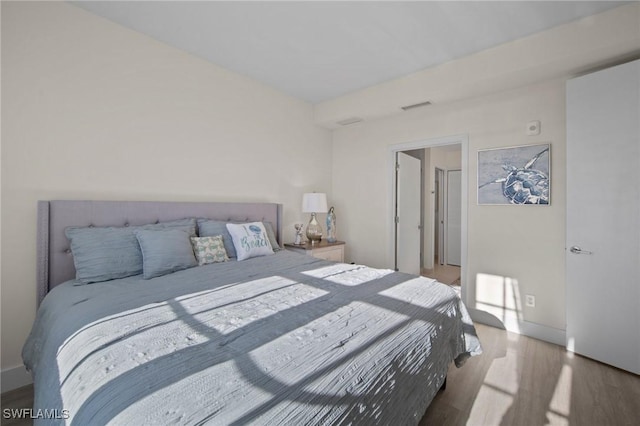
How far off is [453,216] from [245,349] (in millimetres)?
6021

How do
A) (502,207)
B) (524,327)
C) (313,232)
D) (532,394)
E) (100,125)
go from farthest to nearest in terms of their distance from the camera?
(313,232)
(502,207)
(524,327)
(100,125)
(532,394)

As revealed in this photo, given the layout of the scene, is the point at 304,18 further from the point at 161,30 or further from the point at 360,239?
the point at 360,239

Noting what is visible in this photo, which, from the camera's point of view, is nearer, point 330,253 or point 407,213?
point 330,253

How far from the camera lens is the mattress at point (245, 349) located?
81cm

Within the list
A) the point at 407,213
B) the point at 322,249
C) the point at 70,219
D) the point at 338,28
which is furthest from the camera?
the point at 407,213

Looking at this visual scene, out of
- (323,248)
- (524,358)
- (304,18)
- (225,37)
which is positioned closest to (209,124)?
(225,37)

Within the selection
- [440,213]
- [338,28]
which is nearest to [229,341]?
[338,28]

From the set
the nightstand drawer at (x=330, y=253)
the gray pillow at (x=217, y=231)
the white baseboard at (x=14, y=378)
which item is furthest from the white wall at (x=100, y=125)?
the nightstand drawer at (x=330, y=253)

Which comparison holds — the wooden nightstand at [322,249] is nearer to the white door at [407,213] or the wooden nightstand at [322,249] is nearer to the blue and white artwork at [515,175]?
the white door at [407,213]

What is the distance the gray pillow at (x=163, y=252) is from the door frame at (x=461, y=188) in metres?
2.65

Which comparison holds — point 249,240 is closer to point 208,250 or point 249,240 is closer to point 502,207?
point 208,250

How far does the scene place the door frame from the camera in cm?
325

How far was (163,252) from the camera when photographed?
2092 mm

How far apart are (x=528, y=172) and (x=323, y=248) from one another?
92.2 inches
